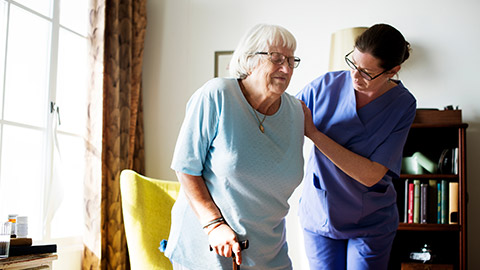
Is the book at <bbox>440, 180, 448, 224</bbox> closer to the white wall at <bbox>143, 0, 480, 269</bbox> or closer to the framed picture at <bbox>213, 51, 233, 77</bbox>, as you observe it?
the white wall at <bbox>143, 0, 480, 269</bbox>

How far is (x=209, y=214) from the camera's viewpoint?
55.0 inches

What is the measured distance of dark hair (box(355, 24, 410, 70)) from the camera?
1.62 meters

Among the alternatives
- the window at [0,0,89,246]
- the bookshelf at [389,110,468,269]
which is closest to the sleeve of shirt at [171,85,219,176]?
the window at [0,0,89,246]

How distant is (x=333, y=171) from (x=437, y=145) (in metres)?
2.00

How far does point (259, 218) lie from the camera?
1426 millimetres

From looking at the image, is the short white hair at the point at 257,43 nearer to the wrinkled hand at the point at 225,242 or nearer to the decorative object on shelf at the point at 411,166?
the wrinkled hand at the point at 225,242

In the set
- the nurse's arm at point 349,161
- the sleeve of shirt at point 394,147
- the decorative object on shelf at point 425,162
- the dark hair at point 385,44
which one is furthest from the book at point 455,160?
the dark hair at point 385,44

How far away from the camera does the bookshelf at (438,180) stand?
10.5 ft

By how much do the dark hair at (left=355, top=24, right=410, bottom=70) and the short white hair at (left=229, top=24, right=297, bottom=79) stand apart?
0.26 m

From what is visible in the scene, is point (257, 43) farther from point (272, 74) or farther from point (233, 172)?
point (233, 172)

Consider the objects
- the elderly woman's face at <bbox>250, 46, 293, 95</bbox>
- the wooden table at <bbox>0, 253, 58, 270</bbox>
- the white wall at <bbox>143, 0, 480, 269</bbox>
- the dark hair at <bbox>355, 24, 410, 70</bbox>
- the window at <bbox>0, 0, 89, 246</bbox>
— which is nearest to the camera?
the elderly woman's face at <bbox>250, 46, 293, 95</bbox>

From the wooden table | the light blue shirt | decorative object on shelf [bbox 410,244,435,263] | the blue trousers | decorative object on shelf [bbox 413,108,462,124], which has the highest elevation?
decorative object on shelf [bbox 413,108,462,124]

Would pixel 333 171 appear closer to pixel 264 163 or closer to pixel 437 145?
pixel 264 163

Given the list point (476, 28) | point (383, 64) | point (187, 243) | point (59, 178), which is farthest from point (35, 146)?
point (476, 28)
